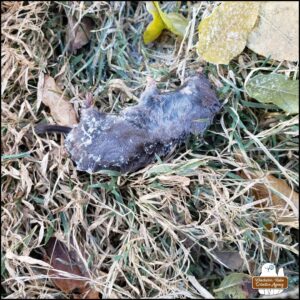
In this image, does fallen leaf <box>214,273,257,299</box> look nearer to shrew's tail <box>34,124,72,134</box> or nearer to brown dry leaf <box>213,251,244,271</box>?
brown dry leaf <box>213,251,244,271</box>

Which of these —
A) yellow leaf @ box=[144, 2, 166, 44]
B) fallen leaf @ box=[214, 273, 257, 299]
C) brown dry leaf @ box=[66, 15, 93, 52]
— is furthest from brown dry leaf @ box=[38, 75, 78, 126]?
fallen leaf @ box=[214, 273, 257, 299]

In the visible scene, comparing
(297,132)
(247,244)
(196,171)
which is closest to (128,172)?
(196,171)

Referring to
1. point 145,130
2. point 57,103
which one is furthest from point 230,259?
point 57,103

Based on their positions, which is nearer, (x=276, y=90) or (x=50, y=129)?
(x=276, y=90)

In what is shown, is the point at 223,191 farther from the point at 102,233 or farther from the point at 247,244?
the point at 102,233
